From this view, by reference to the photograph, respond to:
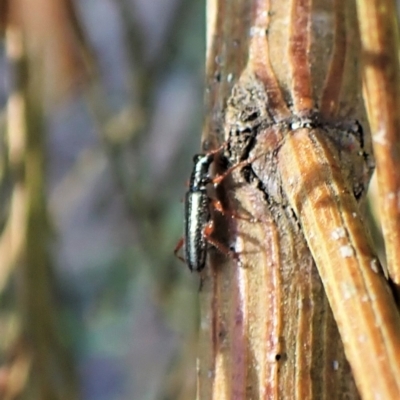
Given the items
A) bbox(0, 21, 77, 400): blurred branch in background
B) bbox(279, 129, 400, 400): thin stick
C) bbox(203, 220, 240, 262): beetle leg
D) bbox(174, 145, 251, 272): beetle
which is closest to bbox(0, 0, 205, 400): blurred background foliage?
bbox(0, 21, 77, 400): blurred branch in background

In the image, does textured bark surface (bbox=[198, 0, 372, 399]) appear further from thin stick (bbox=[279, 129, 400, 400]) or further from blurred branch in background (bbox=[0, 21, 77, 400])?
blurred branch in background (bbox=[0, 21, 77, 400])

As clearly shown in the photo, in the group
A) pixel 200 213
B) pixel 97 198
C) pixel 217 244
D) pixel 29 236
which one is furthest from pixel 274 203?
pixel 97 198

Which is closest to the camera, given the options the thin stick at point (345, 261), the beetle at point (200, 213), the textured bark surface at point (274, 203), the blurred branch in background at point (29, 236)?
the thin stick at point (345, 261)

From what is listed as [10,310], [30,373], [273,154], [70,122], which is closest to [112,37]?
[70,122]

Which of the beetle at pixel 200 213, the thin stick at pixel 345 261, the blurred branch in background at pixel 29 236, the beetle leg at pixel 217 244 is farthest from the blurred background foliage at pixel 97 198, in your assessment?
the thin stick at pixel 345 261

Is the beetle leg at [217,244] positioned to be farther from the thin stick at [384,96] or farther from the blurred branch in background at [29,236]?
the blurred branch in background at [29,236]

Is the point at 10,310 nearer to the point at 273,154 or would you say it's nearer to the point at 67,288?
the point at 67,288

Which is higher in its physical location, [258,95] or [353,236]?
[258,95]
